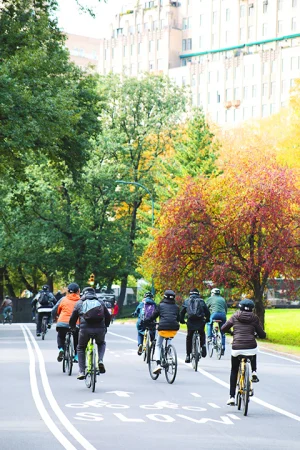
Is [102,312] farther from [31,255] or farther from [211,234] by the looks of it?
[31,255]

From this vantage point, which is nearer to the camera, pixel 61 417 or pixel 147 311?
pixel 61 417

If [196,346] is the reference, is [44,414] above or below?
below

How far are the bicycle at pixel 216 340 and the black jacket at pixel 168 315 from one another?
7.74 meters

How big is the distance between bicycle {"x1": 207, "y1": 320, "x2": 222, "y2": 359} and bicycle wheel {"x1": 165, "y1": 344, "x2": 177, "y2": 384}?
8243 mm

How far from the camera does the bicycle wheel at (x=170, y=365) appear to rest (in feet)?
68.8

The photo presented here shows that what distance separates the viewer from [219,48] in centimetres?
15438

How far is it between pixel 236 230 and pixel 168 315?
22.8 meters

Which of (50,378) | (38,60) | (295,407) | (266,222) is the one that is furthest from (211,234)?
(295,407)

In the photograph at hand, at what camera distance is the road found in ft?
41.5

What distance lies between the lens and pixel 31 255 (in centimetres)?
7394

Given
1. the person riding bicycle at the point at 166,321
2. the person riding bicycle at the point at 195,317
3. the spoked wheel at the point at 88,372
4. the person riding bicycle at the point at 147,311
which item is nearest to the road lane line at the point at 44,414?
the spoked wheel at the point at 88,372

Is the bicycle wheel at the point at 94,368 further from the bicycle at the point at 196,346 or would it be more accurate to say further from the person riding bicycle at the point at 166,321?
the bicycle at the point at 196,346

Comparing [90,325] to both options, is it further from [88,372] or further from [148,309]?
[148,309]

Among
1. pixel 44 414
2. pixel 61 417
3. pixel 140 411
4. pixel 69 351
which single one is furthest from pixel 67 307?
pixel 61 417
